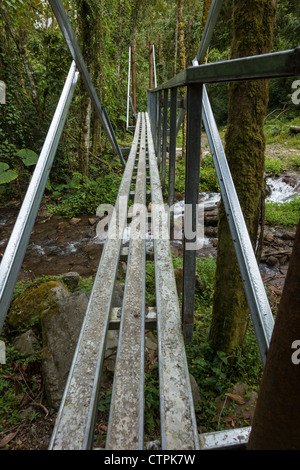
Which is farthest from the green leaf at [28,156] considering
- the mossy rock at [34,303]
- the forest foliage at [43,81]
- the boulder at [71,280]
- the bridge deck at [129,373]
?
the bridge deck at [129,373]

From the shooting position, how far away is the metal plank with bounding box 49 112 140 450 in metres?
0.71

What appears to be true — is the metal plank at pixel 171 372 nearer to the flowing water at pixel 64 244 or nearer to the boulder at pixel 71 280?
the boulder at pixel 71 280

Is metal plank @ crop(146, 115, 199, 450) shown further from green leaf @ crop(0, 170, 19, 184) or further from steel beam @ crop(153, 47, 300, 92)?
green leaf @ crop(0, 170, 19, 184)

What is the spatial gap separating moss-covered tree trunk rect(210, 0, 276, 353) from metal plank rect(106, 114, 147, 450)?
836 millimetres

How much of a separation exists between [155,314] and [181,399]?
421mm

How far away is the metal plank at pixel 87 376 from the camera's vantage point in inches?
27.9

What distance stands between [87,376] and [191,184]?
2.87 feet

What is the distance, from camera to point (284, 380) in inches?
17.6

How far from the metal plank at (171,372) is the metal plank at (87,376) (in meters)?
0.20

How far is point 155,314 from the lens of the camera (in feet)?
3.93

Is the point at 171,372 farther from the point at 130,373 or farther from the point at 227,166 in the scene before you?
the point at 227,166

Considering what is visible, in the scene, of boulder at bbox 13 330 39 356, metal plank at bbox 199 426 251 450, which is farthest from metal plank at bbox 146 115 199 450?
boulder at bbox 13 330 39 356
